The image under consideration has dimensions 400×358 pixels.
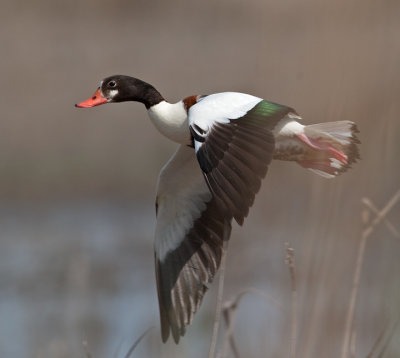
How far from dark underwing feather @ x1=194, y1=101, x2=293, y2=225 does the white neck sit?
1.62 feet

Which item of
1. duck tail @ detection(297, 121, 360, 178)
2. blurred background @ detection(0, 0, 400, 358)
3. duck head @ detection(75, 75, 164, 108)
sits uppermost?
duck head @ detection(75, 75, 164, 108)

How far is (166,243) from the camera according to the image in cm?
450

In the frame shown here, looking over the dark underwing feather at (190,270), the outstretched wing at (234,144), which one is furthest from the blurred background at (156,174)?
the outstretched wing at (234,144)

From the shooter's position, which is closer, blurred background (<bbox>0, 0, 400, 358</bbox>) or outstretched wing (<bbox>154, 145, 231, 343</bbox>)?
blurred background (<bbox>0, 0, 400, 358</bbox>)

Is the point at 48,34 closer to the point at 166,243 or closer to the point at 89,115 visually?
the point at 89,115

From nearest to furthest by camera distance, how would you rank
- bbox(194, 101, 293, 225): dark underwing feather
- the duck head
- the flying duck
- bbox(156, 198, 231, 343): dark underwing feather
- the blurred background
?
bbox(194, 101, 293, 225): dark underwing feather → the flying duck → the blurred background → bbox(156, 198, 231, 343): dark underwing feather → the duck head

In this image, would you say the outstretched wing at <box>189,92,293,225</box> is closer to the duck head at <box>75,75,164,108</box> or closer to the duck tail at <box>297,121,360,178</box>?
the duck tail at <box>297,121,360,178</box>

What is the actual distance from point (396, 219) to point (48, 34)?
526 centimetres

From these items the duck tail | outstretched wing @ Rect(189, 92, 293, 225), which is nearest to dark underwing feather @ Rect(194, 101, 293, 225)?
outstretched wing @ Rect(189, 92, 293, 225)

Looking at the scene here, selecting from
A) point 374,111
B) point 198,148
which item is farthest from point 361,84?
point 198,148

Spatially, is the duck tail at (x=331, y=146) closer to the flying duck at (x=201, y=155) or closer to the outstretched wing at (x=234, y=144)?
the flying duck at (x=201, y=155)

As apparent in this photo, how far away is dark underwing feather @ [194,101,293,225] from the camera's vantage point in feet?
11.3

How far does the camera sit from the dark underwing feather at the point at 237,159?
3457mm

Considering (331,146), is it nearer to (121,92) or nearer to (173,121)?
(173,121)
